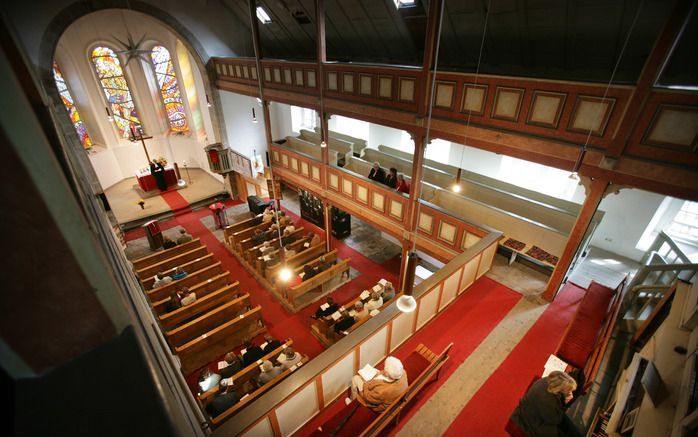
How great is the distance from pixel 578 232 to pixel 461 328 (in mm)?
2656

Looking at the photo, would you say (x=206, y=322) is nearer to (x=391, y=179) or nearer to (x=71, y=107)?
(x=391, y=179)

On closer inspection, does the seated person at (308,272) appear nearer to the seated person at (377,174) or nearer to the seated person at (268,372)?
the seated person at (268,372)

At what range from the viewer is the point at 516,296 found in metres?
6.54

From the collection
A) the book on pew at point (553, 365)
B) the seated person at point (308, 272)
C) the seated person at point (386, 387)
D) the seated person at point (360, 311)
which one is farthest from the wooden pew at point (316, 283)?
the book on pew at point (553, 365)

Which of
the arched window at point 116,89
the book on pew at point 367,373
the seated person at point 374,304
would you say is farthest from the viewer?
the arched window at point 116,89

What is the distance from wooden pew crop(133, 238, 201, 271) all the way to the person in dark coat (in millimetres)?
5957

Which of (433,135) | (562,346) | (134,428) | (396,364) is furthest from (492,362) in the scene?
(134,428)

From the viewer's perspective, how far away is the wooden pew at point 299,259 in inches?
366

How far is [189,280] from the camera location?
8.78 m

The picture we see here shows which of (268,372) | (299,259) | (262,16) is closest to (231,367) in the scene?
(268,372)

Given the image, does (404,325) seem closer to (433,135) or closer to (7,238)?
(433,135)

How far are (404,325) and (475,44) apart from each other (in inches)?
280

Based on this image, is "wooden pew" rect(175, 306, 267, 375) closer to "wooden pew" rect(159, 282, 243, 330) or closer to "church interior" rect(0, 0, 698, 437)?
"church interior" rect(0, 0, 698, 437)

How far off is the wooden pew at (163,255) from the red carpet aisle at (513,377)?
9121 millimetres
